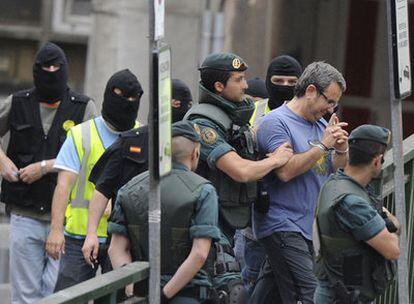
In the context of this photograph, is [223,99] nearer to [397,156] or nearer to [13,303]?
[397,156]

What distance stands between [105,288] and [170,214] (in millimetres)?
721

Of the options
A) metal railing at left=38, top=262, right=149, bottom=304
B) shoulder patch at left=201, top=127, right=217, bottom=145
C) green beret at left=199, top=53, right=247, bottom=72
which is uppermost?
green beret at left=199, top=53, right=247, bottom=72

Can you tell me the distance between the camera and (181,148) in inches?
285

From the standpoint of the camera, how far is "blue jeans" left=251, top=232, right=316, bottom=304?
830 cm

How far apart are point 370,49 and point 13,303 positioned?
8.38 meters

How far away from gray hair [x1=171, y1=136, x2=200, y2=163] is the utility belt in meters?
0.48

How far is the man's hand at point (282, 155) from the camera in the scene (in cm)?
805

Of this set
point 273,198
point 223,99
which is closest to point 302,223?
point 273,198

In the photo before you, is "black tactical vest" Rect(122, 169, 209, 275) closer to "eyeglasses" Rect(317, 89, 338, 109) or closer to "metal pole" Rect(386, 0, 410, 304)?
"metal pole" Rect(386, 0, 410, 304)

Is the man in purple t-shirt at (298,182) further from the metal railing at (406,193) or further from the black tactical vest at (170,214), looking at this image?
the black tactical vest at (170,214)

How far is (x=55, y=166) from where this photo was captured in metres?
9.08

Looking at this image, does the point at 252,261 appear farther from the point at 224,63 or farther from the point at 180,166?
the point at 180,166

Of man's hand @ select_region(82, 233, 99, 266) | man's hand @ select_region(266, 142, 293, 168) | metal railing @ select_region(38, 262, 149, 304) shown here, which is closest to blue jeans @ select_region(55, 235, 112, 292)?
man's hand @ select_region(82, 233, 99, 266)

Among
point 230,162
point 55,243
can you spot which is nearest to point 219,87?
point 230,162
